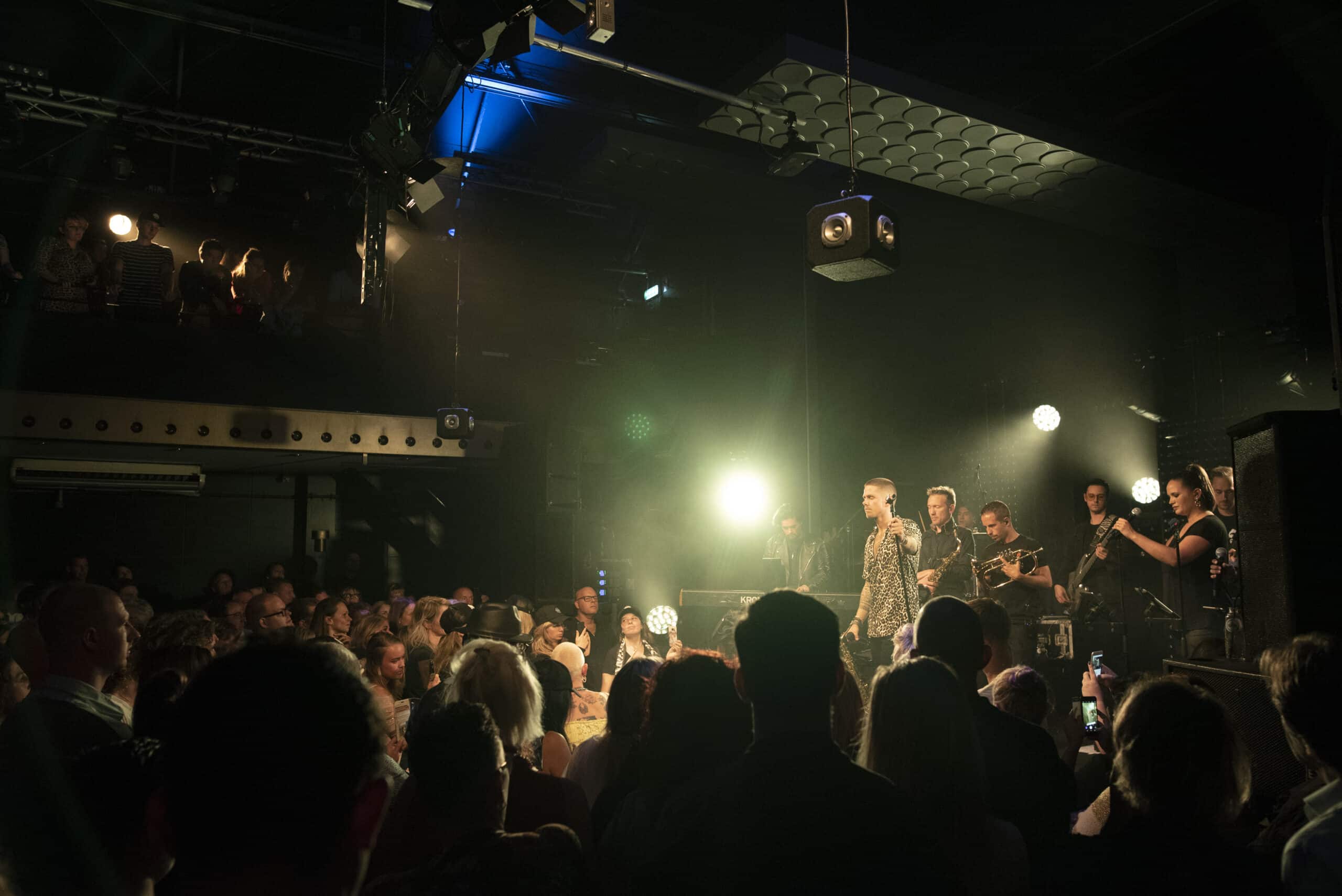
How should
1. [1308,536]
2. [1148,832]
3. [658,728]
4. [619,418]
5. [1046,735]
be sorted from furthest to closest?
[619,418], [1308,536], [1046,735], [658,728], [1148,832]

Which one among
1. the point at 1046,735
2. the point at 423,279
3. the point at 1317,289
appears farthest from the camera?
the point at 423,279

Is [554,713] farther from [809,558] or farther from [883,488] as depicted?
[809,558]

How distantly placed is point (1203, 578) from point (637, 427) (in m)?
6.93

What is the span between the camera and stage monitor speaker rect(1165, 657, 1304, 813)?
8.38 feet

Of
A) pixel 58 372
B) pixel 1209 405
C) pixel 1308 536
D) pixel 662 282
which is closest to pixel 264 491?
pixel 58 372

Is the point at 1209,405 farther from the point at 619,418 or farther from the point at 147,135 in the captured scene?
the point at 147,135

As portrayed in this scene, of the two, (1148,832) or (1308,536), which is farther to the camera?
(1308,536)

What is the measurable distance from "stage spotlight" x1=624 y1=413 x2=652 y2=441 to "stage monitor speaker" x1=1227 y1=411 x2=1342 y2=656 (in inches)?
332

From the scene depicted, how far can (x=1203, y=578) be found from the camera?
570 cm

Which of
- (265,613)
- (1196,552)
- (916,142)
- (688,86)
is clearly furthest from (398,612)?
(1196,552)

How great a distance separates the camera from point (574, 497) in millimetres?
10641

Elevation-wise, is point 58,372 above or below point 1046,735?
above

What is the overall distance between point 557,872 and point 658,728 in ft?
2.02

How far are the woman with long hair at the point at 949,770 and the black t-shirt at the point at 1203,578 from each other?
15.2 ft
